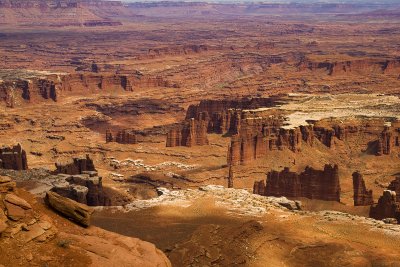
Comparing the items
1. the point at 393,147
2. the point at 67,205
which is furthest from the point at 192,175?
the point at 67,205

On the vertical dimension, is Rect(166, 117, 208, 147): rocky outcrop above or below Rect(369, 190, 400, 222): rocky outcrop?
below

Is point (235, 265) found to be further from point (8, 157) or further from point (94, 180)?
point (8, 157)

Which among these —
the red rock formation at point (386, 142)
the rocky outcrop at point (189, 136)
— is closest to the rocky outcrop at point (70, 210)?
the rocky outcrop at point (189, 136)

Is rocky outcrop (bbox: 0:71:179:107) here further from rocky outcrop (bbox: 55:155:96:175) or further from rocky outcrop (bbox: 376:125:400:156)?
rocky outcrop (bbox: 376:125:400:156)

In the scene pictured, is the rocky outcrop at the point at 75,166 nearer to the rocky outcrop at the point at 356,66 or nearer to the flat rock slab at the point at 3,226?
the flat rock slab at the point at 3,226

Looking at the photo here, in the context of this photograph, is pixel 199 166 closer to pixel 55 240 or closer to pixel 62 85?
pixel 55 240

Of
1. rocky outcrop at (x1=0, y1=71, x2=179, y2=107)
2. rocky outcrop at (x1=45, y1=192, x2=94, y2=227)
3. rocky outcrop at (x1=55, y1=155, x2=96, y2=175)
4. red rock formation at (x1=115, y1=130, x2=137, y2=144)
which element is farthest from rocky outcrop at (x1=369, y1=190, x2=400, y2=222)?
rocky outcrop at (x1=0, y1=71, x2=179, y2=107)
